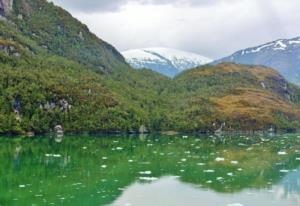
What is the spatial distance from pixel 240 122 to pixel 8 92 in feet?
244

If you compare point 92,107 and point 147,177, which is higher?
point 92,107

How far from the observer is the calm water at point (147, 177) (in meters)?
42.9

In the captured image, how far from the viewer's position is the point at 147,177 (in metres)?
55.6

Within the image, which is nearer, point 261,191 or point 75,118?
point 261,191

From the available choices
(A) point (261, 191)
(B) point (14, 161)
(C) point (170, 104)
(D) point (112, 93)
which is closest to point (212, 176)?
(A) point (261, 191)

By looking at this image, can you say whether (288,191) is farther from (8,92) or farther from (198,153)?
(8,92)

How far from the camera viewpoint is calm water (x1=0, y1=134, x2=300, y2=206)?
141 ft

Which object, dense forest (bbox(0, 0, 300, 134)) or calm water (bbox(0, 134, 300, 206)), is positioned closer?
calm water (bbox(0, 134, 300, 206))

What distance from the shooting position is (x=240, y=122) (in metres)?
179

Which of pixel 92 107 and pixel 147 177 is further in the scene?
pixel 92 107

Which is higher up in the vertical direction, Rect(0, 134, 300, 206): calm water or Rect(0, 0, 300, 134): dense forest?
Rect(0, 0, 300, 134): dense forest

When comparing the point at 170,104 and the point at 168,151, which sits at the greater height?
the point at 170,104

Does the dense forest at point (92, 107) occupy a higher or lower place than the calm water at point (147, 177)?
higher

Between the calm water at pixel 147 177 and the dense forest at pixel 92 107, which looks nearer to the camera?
the calm water at pixel 147 177
